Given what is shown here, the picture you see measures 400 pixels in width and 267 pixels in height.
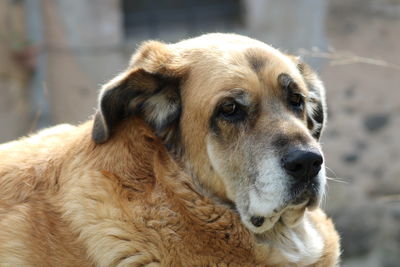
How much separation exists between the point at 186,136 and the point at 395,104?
5625 millimetres

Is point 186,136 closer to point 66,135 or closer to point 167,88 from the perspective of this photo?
point 167,88

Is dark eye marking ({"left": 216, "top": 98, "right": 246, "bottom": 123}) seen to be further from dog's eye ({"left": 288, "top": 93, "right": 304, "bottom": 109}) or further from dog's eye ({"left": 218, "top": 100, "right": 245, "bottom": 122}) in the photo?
dog's eye ({"left": 288, "top": 93, "right": 304, "bottom": 109})

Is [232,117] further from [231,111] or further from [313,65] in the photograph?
[313,65]

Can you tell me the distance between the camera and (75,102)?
9.27m

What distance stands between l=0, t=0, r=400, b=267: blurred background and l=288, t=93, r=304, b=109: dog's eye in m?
4.96

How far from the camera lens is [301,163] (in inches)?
146

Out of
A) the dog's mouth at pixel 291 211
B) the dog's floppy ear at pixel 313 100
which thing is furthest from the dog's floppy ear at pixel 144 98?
Result: the dog's floppy ear at pixel 313 100

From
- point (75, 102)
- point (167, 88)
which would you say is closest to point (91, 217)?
point (167, 88)

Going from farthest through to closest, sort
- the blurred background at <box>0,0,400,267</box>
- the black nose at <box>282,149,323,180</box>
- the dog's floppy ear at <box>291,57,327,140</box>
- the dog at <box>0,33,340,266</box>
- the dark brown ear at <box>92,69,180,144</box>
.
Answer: the blurred background at <box>0,0,400,267</box>, the dog's floppy ear at <box>291,57,327,140</box>, the dark brown ear at <box>92,69,180,144</box>, the dog at <box>0,33,340,266</box>, the black nose at <box>282,149,323,180</box>

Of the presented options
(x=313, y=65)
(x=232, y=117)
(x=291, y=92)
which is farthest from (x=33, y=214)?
(x=313, y=65)

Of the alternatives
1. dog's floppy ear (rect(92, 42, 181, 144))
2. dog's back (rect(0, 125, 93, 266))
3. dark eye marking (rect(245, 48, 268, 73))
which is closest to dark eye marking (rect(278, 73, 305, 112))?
dark eye marking (rect(245, 48, 268, 73))

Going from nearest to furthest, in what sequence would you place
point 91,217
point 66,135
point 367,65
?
point 91,217 → point 66,135 → point 367,65

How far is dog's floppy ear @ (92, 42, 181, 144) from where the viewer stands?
13.2ft

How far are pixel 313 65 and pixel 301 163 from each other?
18.4 feet
